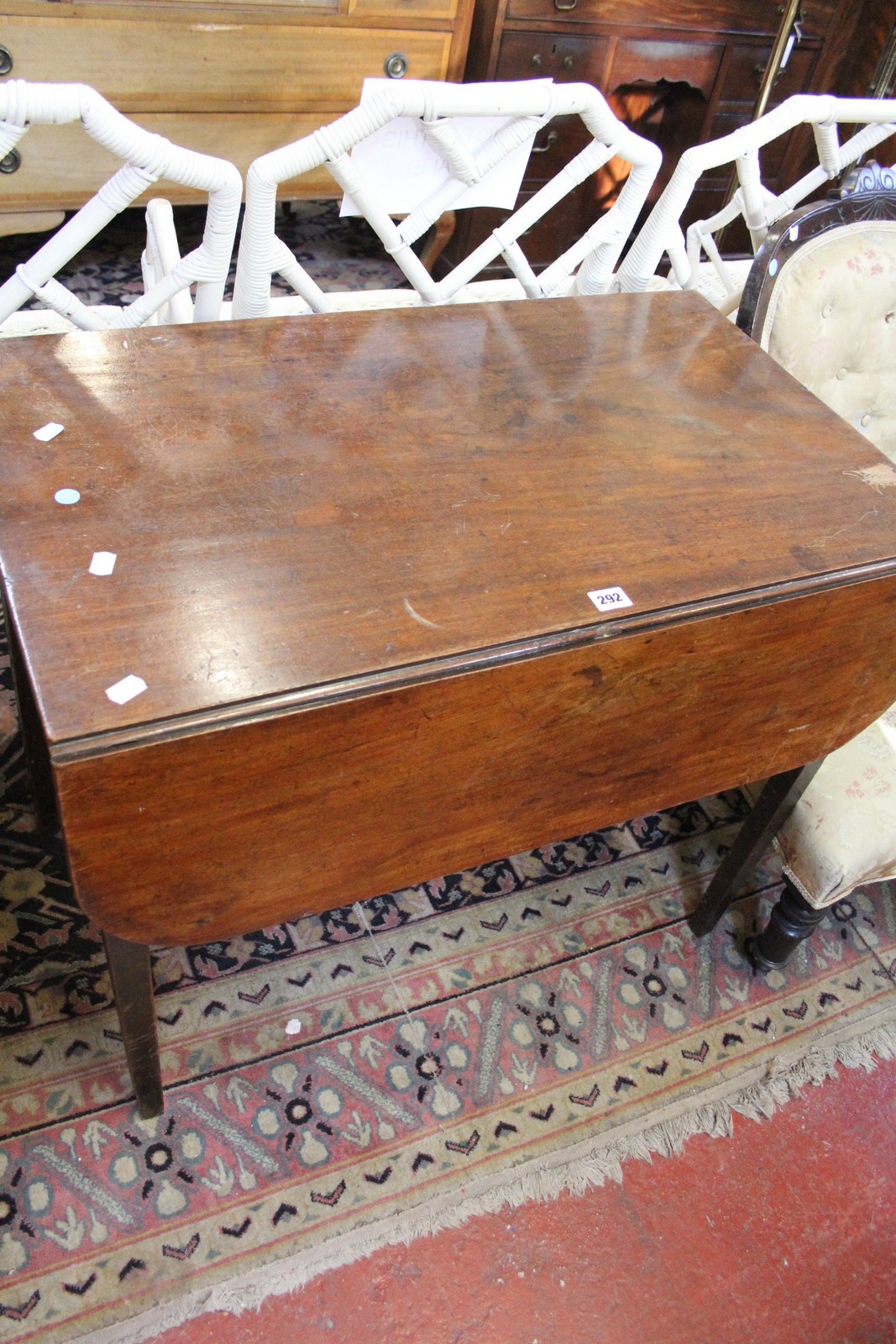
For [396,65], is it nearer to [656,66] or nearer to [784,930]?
[656,66]

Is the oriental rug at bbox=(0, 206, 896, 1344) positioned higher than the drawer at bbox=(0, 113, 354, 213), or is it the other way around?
the drawer at bbox=(0, 113, 354, 213)

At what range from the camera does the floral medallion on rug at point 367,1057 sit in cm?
117

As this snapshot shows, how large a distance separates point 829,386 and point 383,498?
33.9 inches

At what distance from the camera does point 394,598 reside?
36.6 inches

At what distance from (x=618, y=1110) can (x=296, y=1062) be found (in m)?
0.42

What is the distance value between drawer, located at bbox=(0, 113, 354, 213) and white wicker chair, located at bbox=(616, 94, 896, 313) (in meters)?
0.87

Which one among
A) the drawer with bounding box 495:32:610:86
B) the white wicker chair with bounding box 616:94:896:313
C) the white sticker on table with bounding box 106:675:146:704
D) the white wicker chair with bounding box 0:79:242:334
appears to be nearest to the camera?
the white sticker on table with bounding box 106:675:146:704

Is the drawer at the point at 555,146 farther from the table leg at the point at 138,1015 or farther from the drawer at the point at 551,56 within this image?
the table leg at the point at 138,1015

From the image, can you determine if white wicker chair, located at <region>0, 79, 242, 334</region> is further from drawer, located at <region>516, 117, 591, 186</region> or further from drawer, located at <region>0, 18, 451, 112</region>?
drawer, located at <region>516, 117, 591, 186</region>

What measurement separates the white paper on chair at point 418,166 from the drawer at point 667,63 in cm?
105

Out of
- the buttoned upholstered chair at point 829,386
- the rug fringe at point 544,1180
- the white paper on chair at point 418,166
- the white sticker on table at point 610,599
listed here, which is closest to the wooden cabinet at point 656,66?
the white paper on chair at point 418,166

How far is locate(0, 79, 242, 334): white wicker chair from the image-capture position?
1.10 metres

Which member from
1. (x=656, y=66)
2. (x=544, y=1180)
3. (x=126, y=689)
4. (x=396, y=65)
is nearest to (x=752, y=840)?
(x=544, y=1180)

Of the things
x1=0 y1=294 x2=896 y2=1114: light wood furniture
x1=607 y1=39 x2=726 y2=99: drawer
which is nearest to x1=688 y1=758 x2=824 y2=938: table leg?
x1=0 y1=294 x2=896 y2=1114: light wood furniture
